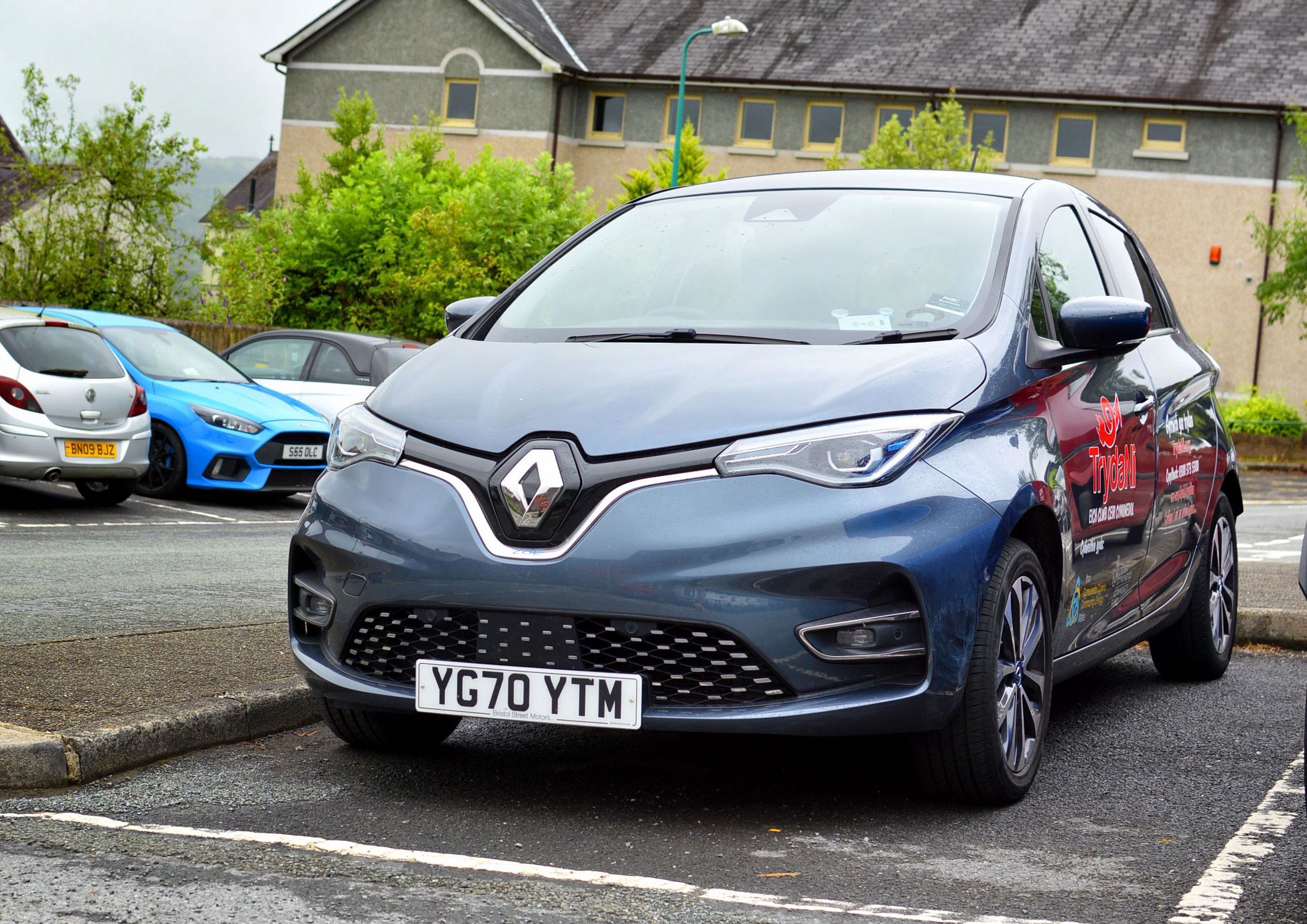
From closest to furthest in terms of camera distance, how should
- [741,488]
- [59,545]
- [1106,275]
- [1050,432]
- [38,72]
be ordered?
1. [741,488]
2. [1050,432]
3. [1106,275]
4. [59,545]
5. [38,72]

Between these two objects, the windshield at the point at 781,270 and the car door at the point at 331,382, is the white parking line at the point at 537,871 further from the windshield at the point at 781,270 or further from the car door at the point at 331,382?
the car door at the point at 331,382

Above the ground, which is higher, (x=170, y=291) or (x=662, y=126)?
(x=662, y=126)

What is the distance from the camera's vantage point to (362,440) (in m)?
4.53

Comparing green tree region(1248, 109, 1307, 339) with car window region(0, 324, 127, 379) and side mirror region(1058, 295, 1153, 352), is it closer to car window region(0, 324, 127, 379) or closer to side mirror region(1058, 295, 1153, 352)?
car window region(0, 324, 127, 379)

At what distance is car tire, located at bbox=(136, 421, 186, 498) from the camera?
15.1 m

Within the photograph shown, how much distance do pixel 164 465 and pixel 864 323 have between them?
11648 millimetres

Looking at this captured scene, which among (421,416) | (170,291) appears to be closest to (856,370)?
(421,416)

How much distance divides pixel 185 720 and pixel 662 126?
140ft

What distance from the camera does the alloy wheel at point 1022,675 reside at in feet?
14.7

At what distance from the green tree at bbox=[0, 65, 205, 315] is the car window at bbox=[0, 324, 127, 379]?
1151cm

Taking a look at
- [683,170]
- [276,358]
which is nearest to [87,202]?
[276,358]

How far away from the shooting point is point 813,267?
5070mm

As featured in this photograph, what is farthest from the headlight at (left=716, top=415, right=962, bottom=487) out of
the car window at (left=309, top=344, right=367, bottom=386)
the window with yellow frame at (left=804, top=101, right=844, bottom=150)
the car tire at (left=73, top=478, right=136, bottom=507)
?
the window with yellow frame at (left=804, top=101, right=844, bottom=150)

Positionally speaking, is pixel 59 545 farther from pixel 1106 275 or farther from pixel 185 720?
pixel 1106 275
